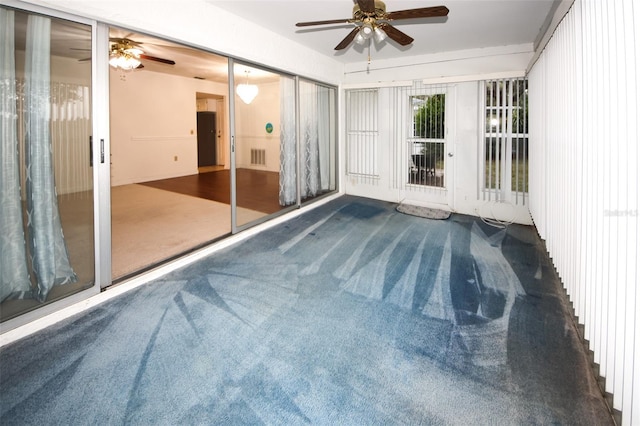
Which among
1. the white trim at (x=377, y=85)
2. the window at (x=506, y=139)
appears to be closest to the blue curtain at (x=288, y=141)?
the white trim at (x=377, y=85)

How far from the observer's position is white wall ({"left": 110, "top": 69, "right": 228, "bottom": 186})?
292 inches

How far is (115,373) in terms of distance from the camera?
1802mm

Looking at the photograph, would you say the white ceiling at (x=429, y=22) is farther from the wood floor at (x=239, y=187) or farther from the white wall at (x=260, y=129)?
the white wall at (x=260, y=129)

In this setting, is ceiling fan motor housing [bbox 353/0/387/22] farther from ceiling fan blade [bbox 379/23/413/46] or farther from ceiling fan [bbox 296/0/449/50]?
ceiling fan blade [bbox 379/23/413/46]

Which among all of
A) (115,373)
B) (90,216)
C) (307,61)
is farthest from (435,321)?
(307,61)

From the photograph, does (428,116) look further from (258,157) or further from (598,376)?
(258,157)

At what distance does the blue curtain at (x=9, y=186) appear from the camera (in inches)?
78.4

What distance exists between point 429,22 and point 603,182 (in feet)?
10.2

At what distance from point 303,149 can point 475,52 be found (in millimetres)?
2919

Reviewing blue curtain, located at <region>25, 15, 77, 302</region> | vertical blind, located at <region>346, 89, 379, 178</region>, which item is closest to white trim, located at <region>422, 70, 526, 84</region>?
vertical blind, located at <region>346, 89, 379, 178</region>

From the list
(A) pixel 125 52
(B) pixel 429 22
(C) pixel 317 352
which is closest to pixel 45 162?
(C) pixel 317 352

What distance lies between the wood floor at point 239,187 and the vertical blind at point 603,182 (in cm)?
370

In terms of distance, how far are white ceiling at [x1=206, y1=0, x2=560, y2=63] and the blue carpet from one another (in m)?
2.58

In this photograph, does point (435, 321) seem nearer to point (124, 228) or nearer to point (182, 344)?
point (182, 344)
